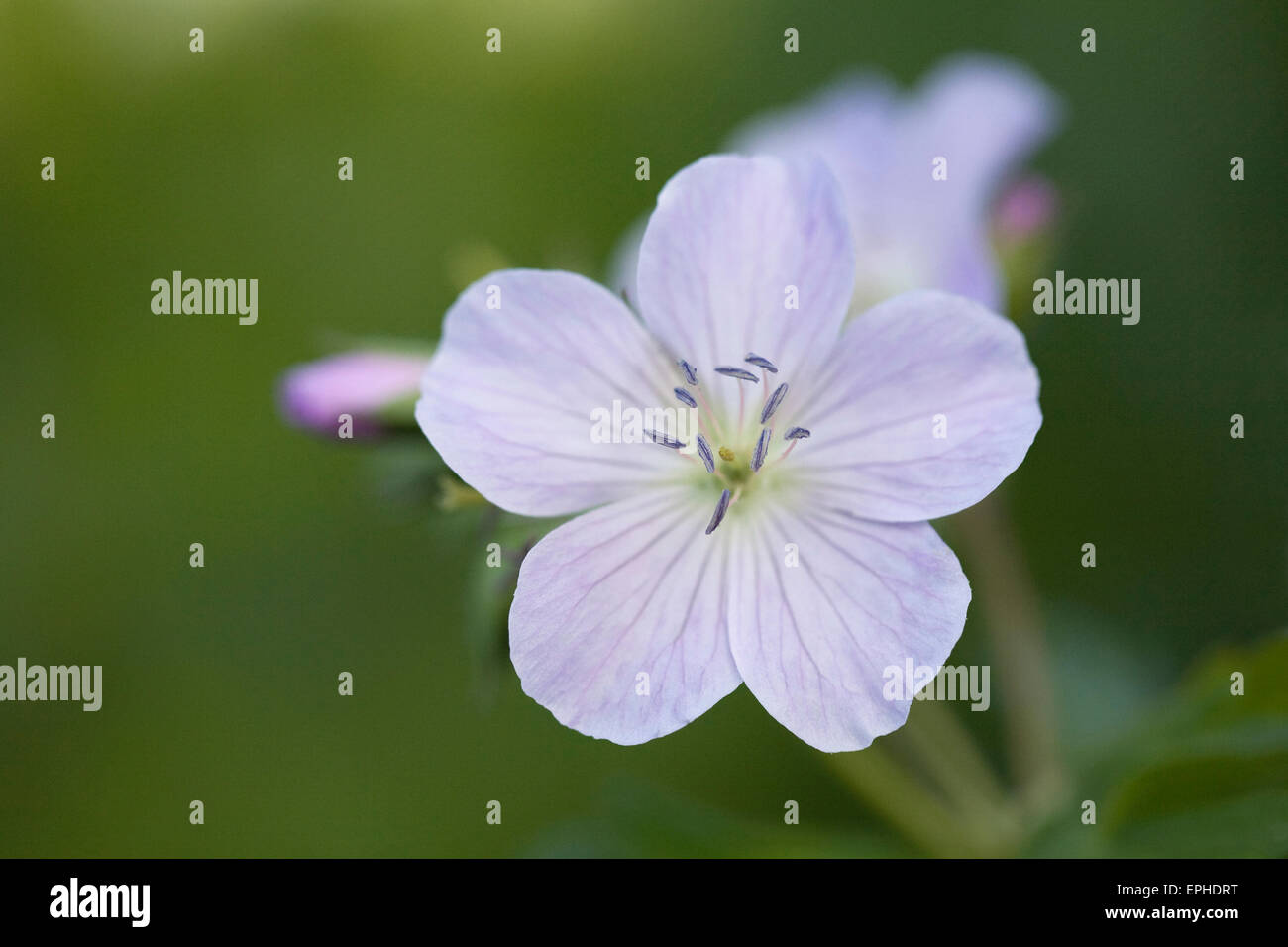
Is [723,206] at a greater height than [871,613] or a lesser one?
greater

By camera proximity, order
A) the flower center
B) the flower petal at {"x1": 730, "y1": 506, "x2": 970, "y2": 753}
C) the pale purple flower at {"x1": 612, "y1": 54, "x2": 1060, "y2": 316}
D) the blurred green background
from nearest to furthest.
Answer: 1. the flower petal at {"x1": 730, "y1": 506, "x2": 970, "y2": 753}
2. the flower center
3. the pale purple flower at {"x1": 612, "y1": 54, "x2": 1060, "y2": 316}
4. the blurred green background

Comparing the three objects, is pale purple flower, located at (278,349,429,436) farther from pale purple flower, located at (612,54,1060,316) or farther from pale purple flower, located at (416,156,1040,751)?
pale purple flower, located at (612,54,1060,316)

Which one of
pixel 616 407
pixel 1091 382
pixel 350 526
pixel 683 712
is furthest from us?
pixel 350 526

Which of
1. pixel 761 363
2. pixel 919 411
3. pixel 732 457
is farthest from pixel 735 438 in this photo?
pixel 919 411

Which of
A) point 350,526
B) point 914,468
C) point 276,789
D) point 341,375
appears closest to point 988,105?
point 914,468

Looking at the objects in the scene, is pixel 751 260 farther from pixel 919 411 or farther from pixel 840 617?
pixel 840 617

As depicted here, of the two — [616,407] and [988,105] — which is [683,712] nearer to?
[616,407]

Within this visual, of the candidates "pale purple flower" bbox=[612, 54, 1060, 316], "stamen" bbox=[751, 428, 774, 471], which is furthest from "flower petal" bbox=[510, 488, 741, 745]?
"pale purple flower" bbox=[612, 54, 1060, 316]
